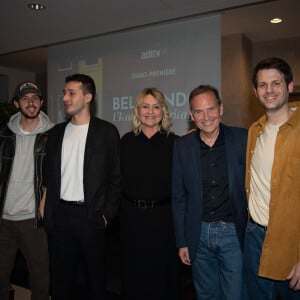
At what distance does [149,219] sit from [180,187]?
348 millimetres

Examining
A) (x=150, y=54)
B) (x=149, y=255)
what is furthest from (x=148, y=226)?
(x=150, y=54)

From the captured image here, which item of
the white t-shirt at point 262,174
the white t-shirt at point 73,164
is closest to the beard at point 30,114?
the white t-shirt at point 73,164

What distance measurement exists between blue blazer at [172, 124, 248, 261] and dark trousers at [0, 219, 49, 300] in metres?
1.04

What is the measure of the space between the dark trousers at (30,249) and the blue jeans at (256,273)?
4.69ft

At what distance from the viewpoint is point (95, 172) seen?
232 cm

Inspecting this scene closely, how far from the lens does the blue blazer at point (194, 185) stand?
200 centimetres

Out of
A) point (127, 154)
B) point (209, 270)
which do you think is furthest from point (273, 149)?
point (127, 154)

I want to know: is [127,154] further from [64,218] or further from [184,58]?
[184,58]

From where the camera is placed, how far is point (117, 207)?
7.99 feet

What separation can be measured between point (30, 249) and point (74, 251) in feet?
1.32

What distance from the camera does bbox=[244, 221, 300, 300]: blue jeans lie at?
6.18ft

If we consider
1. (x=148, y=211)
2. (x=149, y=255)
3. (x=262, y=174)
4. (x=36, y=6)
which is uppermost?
(x=36, y=6)

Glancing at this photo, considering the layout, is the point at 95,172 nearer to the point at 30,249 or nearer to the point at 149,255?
the point at 149,255

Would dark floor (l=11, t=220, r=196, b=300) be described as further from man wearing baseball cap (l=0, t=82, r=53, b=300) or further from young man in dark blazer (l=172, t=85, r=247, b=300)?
young man in dark blazer (l=172, t=85, r=247, b=300)
